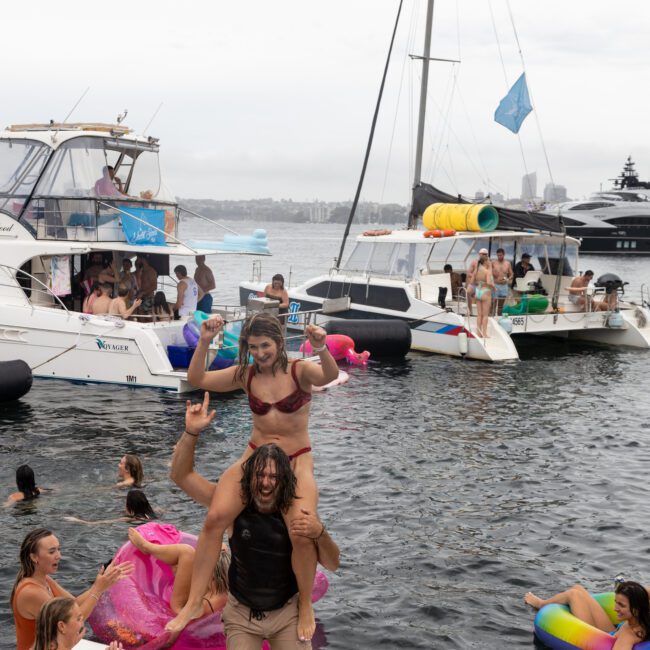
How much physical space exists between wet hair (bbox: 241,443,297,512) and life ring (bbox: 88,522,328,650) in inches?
82.4

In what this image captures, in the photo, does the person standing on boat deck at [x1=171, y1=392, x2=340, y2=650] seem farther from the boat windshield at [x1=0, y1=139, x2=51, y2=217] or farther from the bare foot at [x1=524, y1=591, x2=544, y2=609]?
the boat windshield at [x1=0, y1=139, x2=51, y2=217]

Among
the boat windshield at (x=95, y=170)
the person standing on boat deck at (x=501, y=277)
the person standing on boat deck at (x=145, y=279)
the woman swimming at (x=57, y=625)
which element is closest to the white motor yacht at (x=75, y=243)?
the boat windshield at (x=95, y=170)

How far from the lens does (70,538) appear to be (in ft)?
35.8

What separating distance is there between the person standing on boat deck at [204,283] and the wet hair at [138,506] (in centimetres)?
947

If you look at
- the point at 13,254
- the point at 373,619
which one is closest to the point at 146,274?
the point at 13,254

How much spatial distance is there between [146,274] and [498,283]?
391 inches

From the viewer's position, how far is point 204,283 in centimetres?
2116

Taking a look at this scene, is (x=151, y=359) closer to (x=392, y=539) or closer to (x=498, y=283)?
(x=392, y=539)

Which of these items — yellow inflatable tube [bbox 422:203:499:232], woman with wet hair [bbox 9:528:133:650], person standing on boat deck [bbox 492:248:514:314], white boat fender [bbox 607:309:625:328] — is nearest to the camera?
woman with wet hair [bbox 9:528:133:650]

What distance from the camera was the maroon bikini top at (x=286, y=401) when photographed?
261 inches

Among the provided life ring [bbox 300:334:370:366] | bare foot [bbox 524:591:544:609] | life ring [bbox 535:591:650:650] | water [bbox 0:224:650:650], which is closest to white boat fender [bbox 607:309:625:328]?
water [bbox 0:224:650:650]

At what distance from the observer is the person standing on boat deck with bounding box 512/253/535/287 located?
2692 centimetres

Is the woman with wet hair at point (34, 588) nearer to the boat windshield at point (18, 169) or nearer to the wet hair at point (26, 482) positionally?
the wet hair at point (26, 482)

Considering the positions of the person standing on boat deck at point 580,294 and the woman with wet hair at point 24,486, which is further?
the person standing on boat deck at point 580,294
